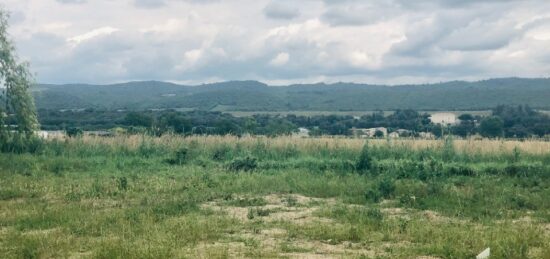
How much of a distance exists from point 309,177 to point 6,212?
8.68 m

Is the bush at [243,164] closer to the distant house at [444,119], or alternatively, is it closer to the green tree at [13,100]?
the green tree at [13,100]

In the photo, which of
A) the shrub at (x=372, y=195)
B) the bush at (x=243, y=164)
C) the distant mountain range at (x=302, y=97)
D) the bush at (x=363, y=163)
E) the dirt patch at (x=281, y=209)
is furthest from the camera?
the distant mountain range at (x=302, y=97)

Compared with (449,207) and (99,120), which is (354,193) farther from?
(99,120)

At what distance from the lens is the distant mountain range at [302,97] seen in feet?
338

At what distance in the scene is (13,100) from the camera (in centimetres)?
2211

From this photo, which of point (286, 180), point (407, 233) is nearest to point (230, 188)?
point (286, 180)

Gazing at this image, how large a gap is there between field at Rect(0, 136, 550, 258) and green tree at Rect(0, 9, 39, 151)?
4.20 feet

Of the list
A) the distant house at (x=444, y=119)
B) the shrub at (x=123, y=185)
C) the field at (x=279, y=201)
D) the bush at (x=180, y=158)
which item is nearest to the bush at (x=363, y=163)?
the field at (x=279, y=201)

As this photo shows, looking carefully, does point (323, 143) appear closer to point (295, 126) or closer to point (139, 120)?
point (295, 126)

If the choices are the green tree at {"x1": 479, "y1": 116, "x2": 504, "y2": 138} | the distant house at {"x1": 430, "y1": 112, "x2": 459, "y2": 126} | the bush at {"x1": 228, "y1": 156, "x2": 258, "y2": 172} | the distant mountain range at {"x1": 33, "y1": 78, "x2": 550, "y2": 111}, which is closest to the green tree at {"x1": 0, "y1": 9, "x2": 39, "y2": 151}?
the bush at {"x1": 228, "y1": 156, "x2": 258, "y2": 172}

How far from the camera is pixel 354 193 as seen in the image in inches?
586

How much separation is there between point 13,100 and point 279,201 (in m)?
13.3

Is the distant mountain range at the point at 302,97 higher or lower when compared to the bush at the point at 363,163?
higher

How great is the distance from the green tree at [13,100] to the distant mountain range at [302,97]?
70.8m
